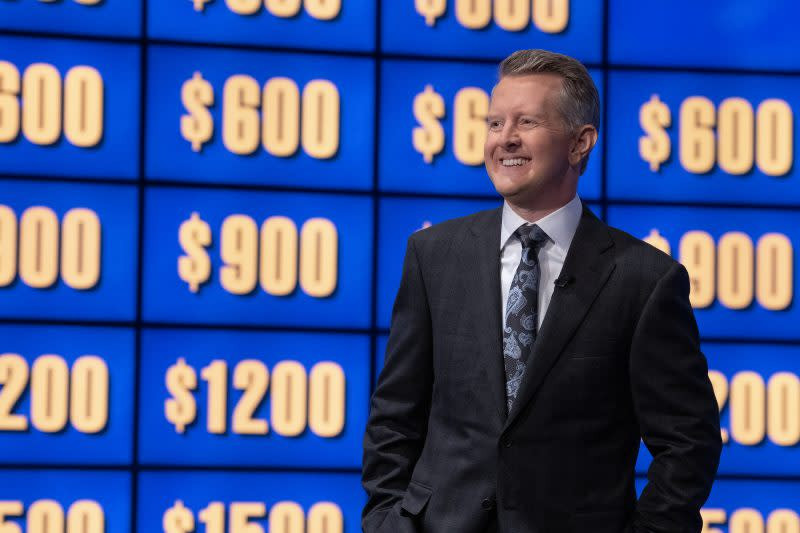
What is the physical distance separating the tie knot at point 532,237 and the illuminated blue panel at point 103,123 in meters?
1.92

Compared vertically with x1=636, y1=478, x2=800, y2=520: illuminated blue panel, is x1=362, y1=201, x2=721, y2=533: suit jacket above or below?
above

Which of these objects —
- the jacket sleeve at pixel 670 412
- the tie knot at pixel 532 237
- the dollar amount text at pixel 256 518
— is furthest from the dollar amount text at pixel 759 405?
the tie knot at pixel 532 237

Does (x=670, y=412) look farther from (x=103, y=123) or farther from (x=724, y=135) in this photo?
(x=103, y=123)

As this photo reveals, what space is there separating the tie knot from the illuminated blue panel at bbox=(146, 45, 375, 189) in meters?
1.69

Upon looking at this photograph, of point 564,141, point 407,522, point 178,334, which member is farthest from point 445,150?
point 407,522

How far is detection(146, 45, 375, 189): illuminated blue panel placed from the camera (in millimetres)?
3328

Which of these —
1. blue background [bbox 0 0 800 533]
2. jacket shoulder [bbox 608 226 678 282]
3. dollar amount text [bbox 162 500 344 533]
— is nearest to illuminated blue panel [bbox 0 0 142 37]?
blue background [bbox 0 0 800 533]

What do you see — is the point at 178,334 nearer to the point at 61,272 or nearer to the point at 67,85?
the point at 61,272

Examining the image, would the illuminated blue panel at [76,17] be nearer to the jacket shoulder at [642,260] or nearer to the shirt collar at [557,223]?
the shirt collar at [557,223]

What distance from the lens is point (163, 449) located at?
10.8ft

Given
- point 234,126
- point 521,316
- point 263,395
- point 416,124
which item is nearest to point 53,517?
point 263,395

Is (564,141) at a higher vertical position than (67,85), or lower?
lower

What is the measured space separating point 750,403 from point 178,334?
6.46ft

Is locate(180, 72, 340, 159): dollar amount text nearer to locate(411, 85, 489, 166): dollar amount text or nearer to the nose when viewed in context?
locate(411, 85, 489, 166): dollar amount text
